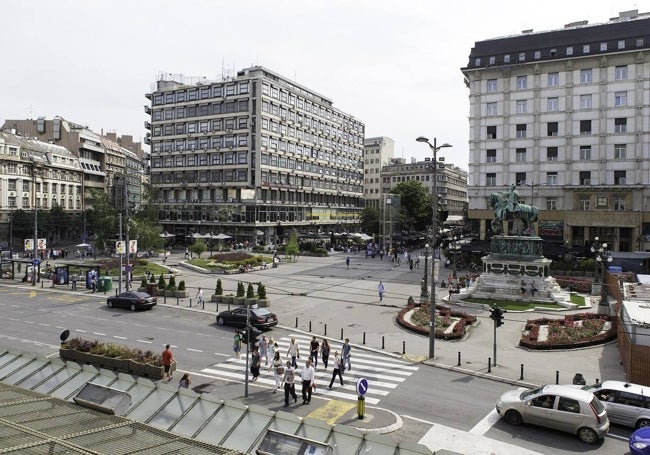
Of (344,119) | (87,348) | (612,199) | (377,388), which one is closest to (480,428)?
(377,388)

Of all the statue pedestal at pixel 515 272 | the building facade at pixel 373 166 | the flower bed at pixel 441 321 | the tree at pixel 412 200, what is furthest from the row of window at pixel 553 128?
the building facade at pixel 373 166

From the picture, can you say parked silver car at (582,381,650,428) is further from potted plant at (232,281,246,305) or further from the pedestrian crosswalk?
potted plant at (232,281,246,305)

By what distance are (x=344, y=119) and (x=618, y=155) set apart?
69.3 meters

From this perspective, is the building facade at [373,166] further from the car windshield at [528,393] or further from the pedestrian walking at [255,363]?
the car windshield at [528,393]

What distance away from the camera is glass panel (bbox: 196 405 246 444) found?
8.82m

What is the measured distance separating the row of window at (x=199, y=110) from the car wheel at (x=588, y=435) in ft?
272

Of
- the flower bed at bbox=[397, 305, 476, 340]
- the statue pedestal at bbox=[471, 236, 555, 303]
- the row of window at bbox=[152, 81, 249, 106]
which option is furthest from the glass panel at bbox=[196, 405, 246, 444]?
the row of window at bbox=[152, 81, 249, 106]

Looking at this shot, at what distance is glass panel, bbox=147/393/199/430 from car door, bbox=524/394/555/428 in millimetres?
11519

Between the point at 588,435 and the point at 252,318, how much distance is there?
18707 mm

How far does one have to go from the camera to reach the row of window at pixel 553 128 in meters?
67.4

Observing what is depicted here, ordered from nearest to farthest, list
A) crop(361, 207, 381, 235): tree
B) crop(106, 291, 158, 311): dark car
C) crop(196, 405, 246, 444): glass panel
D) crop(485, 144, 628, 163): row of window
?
1. crop(196, 405, 246, 444): glass panel
2. crop(106, 291, 158, 311): dark car
3. crop(485, 144, 628, 163): row of window
4. crop(361, 207, 381, 235): tree

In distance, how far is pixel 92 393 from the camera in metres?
10.2

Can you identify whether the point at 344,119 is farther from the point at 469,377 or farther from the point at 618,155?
the point at 469,377

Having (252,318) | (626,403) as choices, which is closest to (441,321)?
(252,318)
